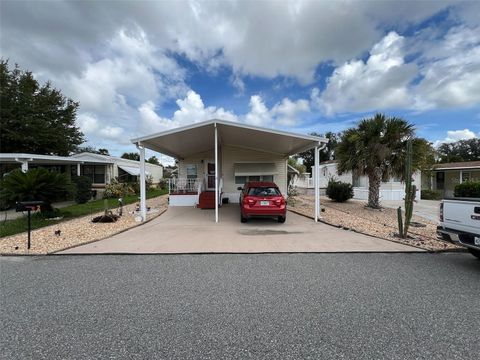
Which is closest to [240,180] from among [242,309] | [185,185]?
[185,185]

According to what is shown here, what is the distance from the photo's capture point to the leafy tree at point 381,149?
1213 centimetres

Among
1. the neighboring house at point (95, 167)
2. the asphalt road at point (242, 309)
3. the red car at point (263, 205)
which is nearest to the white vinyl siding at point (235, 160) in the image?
the red car at point (263, 205)

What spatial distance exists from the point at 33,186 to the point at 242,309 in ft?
31.8

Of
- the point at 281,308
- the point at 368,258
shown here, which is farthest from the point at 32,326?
the point at 368,258

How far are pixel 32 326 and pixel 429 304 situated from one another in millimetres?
4701

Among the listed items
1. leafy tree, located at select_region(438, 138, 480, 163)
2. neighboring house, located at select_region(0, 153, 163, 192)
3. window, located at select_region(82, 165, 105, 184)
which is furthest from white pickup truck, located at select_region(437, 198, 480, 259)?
leafy tree, located at select_region(438, 138, 480, 163)

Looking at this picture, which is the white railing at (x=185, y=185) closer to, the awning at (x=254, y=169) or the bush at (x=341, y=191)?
the awning at (x=254, y=169)

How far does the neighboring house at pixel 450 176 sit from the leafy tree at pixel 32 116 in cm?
3280

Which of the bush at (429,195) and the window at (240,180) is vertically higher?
the window at (240,180)

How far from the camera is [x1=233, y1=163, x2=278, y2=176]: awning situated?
15.3 meters

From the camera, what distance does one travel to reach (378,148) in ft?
40.1

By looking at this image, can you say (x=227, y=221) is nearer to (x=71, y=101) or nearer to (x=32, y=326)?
(x=32, y=326)

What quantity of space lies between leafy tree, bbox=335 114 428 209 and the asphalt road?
7.70 metres

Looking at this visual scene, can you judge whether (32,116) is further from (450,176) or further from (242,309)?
(450,176)
